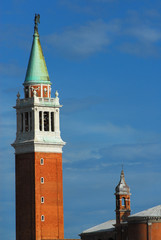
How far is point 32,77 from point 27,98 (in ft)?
8.99

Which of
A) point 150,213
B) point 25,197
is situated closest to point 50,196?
point 25,197

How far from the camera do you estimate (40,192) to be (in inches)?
Result: 6683

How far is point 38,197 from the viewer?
556ft

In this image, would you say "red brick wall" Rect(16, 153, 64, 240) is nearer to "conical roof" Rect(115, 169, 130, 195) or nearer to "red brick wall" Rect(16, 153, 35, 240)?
"red brick wall" Rect(16, 153, 35, 240)

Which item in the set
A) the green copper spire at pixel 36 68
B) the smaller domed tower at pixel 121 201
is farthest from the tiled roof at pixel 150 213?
the green copper spire at pixel 36 68

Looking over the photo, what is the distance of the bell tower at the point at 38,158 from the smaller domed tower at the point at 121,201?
12.3 m

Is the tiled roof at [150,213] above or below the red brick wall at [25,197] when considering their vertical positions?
below

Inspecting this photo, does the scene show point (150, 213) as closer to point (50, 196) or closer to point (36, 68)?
point (50, 196)

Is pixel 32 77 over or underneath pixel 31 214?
over

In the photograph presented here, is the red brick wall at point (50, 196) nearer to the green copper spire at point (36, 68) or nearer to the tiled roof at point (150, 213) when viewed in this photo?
the green copper spire at point (36, 68)

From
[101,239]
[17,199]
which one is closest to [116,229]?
[101,239]

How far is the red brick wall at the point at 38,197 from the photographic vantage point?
555ft

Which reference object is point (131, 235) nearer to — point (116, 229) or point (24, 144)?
point (116, 229)

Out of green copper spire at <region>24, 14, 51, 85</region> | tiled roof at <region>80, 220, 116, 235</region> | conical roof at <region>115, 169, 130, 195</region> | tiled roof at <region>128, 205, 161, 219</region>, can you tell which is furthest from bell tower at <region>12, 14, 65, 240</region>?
tiled roof at <region>128, 205, 161, 219</region>
